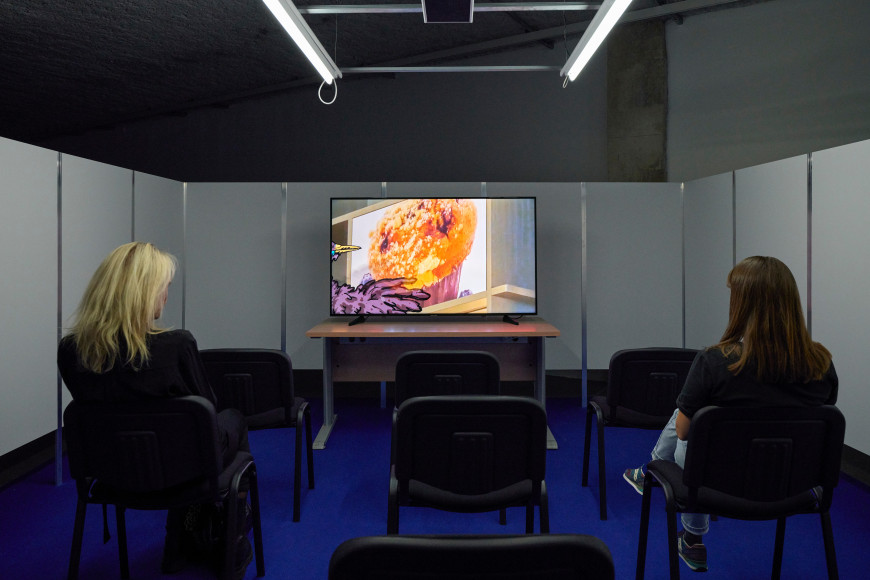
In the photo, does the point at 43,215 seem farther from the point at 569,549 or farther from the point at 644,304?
the point at 644,304

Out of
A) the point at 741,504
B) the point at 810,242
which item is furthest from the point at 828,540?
the point at 810,242

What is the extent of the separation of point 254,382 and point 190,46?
161 inches

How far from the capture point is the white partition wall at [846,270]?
2795mm

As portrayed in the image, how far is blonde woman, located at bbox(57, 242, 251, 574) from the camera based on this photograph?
162cm

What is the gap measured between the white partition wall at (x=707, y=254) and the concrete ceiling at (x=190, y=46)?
2116 mm

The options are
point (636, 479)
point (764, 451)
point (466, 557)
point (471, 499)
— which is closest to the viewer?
point (466, 557)

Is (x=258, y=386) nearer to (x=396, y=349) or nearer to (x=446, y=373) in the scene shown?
(x=446, y=373)

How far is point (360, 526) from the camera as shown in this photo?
8.00 feet

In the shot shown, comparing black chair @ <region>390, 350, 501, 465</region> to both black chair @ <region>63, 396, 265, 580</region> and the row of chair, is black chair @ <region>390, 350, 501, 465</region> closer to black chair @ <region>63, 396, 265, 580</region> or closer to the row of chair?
the row of chair

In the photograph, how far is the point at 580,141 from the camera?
5.82 meters

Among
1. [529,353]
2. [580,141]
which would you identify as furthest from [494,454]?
[580,141]

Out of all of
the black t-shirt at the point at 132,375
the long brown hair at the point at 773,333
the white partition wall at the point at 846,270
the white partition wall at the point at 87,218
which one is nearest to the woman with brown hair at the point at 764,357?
the long brown hair at the point at 773,333

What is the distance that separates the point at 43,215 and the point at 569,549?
337 cm

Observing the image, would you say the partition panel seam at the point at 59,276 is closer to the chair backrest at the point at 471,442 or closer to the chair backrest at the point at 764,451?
the chair backrest at the point at 471,442
